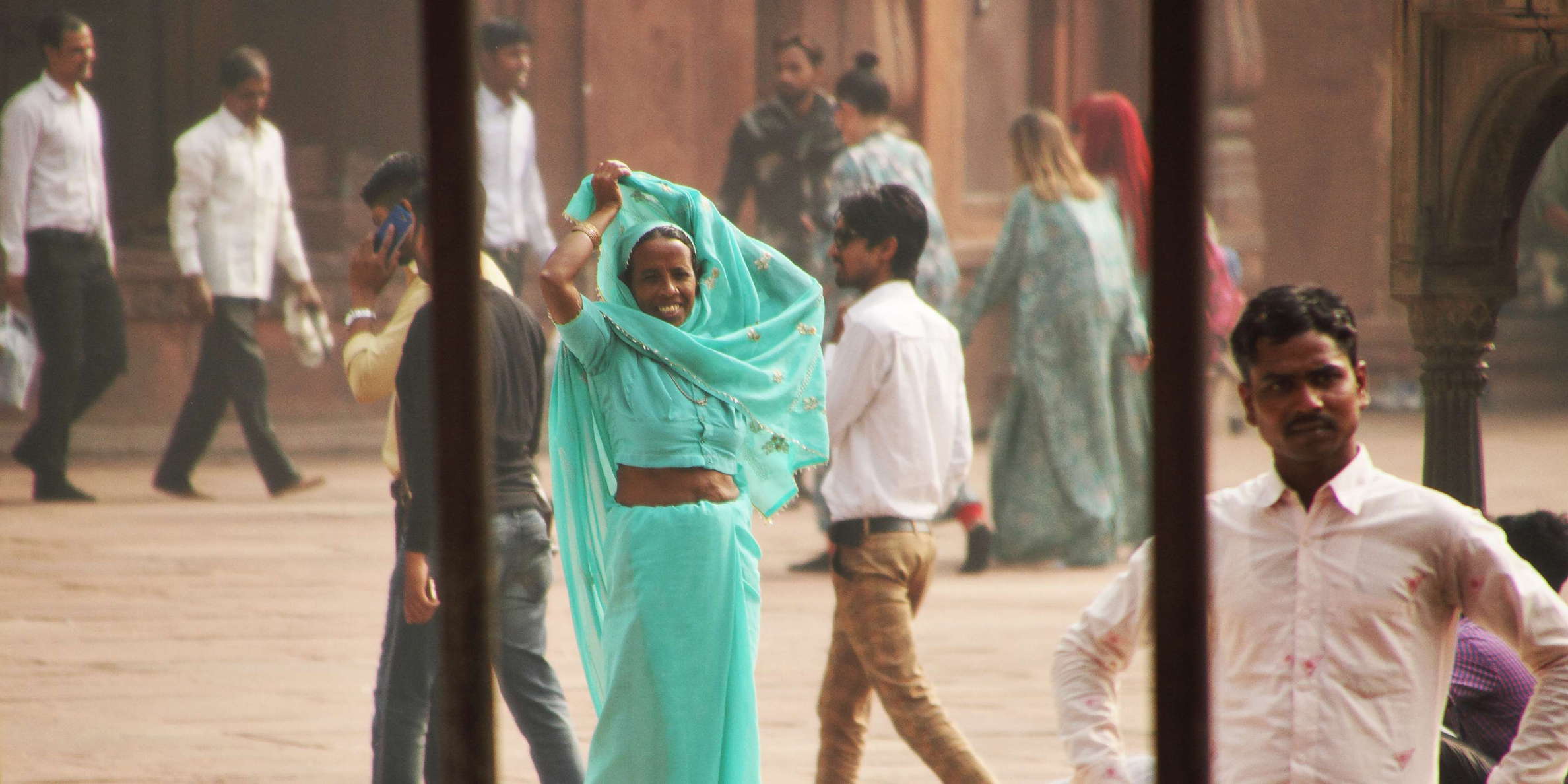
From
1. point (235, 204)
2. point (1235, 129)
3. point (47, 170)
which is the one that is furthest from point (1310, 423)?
point (1235, 129)

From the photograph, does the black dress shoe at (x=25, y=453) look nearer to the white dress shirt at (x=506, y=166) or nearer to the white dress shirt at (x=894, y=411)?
the white dress shirt at (x=506, y=166)

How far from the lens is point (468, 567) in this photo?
81.7 inches

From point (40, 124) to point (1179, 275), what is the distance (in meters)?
7.73

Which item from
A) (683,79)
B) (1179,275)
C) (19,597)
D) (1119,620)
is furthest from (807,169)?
(1179,275)

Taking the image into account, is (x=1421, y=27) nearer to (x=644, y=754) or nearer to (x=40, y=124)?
(x=644, y=754)

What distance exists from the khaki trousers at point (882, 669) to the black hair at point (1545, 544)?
1.13m

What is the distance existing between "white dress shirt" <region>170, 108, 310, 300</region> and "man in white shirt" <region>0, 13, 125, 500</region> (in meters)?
0.52

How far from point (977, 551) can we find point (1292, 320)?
5120 millimetres

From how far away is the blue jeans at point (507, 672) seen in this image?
3957mm

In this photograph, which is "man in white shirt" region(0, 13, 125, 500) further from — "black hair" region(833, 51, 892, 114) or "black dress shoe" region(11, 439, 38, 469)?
"black hair" region(833, 51, 892, 114)

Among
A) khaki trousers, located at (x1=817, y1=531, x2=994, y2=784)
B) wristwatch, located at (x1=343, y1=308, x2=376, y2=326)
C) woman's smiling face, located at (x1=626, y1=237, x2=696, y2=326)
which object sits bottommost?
khaki trousers, located at (x1=817, y1=531, x2=994, y2=784)

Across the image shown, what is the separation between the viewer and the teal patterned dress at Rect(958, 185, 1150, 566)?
7.98 meters

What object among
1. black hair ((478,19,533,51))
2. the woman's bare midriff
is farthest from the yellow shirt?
black hair ((478,19,533,51))

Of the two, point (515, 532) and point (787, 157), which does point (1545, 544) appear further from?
point (787, 157)
